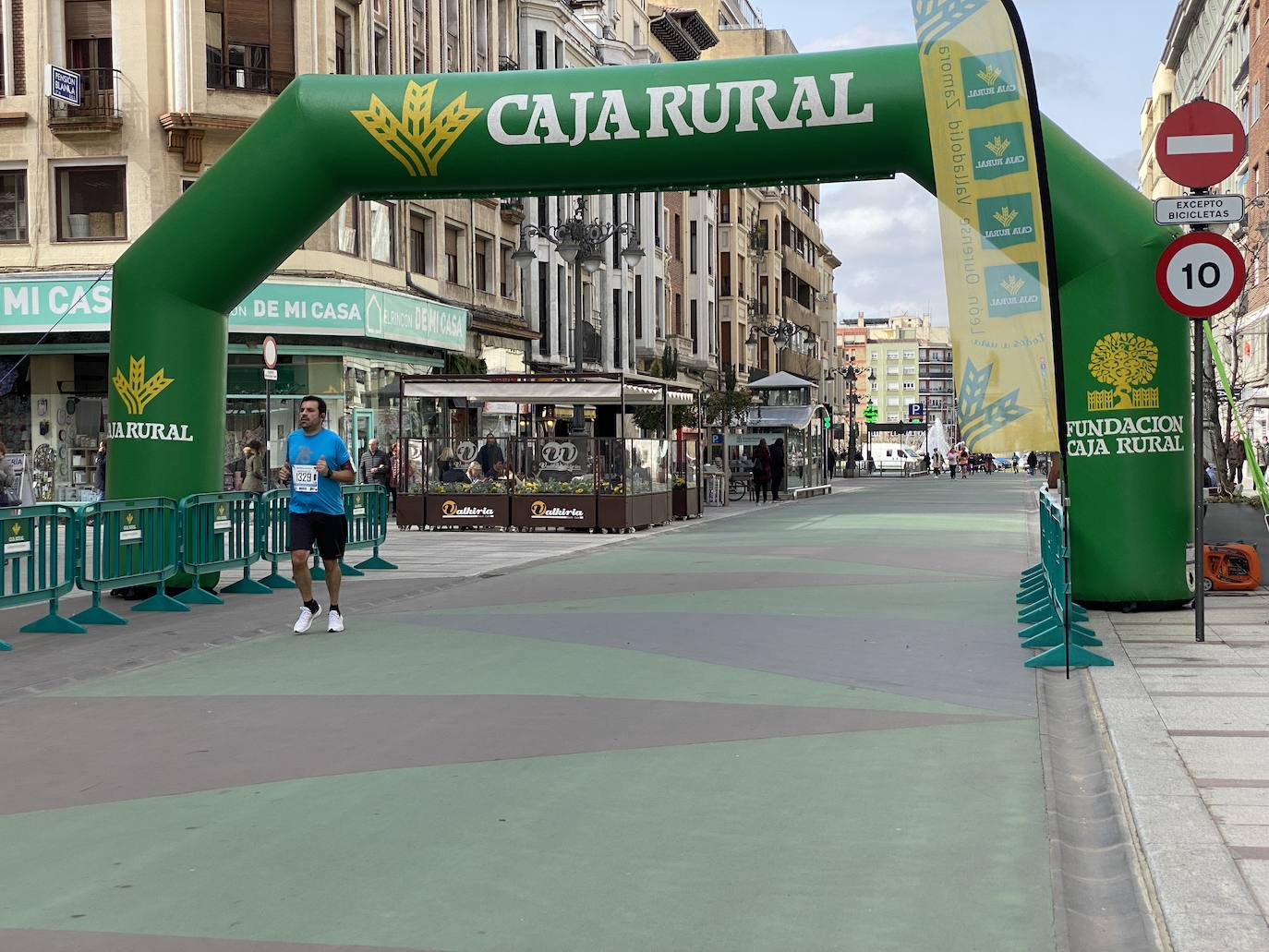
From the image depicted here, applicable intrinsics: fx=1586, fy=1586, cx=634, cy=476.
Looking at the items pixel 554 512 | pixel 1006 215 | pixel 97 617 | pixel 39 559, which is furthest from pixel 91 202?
pixel 1006 215

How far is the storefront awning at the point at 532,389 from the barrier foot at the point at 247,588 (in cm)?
1172

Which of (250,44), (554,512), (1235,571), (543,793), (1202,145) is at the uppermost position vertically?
(250,44)

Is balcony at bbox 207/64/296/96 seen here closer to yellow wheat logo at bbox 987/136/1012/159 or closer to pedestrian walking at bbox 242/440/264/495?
pedestrian walking at bbox 242/440/264/495

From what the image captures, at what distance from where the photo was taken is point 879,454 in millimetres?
106562

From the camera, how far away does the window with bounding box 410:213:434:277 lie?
3816 centimetres

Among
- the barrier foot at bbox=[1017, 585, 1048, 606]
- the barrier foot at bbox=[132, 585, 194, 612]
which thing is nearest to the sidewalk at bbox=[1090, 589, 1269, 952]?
the barrier foot at bbox=[1017, 585, 1048, 606]

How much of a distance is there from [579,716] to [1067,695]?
281cm

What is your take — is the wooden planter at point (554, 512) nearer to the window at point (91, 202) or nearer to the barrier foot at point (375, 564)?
the barrier foot at point (375, 564)

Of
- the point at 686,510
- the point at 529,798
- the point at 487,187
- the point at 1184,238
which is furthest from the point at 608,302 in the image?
the point at 529,798

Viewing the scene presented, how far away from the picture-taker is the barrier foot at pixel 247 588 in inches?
624

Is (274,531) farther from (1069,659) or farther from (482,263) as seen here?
(482,263)

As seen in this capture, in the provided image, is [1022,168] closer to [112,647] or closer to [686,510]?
[112,647]

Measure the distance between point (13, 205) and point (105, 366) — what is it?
368 centimetres

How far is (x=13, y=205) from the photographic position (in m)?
31.8
